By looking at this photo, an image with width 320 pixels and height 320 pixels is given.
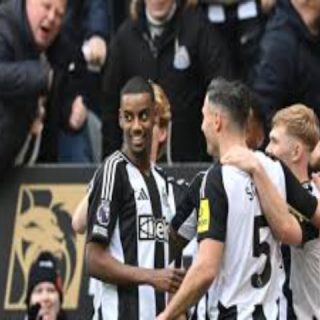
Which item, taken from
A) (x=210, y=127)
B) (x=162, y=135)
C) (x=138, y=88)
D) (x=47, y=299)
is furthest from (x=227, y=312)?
(x=47, y=299)

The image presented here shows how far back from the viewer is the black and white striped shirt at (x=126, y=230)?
7.43 m

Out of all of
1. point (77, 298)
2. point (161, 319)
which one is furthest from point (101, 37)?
point (161, 319)

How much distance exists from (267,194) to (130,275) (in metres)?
0.94

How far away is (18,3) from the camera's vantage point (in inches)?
404

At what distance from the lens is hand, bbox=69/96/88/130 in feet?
35.1

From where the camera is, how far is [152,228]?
758 cm

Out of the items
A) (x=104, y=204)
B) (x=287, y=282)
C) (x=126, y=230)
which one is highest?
(x=104, y=204)

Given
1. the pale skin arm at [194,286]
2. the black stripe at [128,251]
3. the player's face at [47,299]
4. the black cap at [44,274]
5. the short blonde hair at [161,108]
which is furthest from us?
the black cap at [44,274]

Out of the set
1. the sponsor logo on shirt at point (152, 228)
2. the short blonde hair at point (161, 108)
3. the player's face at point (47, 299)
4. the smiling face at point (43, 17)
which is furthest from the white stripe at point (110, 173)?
the smiling face at point (43, 17)

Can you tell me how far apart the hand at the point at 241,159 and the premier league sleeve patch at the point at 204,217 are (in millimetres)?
205

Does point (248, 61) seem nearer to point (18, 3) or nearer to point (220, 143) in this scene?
point (18, 3)

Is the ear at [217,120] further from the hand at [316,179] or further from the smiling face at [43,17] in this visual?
the smiling face at [43,17]

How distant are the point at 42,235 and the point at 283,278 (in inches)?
132

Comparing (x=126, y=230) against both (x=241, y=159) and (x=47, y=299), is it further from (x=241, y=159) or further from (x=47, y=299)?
(x=47, y=299)
